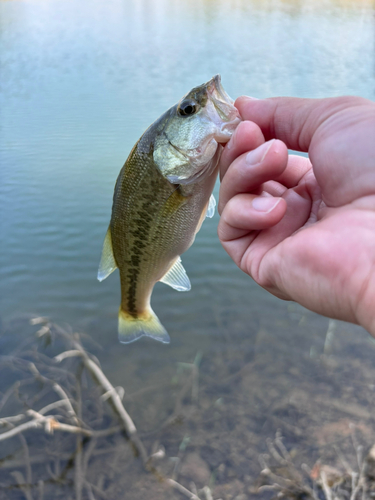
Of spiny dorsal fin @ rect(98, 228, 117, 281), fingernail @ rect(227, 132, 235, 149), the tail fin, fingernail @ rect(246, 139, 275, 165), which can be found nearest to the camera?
fingernail @ rect(246, 139, 275, 165)

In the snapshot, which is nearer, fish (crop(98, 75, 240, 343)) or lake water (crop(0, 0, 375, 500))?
fish (crop(98, 75, 240, 343))

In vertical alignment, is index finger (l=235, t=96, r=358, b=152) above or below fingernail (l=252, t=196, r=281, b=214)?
above

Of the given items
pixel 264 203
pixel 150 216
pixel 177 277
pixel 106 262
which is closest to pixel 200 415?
pixel 177 277

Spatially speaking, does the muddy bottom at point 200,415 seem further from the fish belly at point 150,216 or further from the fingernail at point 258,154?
the fingernail at point 258,154

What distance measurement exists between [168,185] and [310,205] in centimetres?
79

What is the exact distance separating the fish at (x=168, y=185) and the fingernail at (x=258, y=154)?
26cm

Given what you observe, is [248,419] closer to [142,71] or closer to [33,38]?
[142,71]

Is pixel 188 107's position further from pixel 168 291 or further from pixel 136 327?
pixel 168 291

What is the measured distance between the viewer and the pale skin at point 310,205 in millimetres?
1409

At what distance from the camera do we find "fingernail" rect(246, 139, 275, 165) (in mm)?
1703

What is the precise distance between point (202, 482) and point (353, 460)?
1310 mm

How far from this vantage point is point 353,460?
10.6 ft

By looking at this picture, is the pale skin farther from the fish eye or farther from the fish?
the fish eye

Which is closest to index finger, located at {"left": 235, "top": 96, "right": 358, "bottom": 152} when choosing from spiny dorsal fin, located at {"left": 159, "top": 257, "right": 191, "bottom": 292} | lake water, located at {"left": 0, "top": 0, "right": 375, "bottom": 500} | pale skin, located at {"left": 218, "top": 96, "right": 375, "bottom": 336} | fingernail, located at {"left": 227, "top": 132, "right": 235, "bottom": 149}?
pale skin, located at {"left": 218, "top": 96, "right": 375, "bottom": 336}
